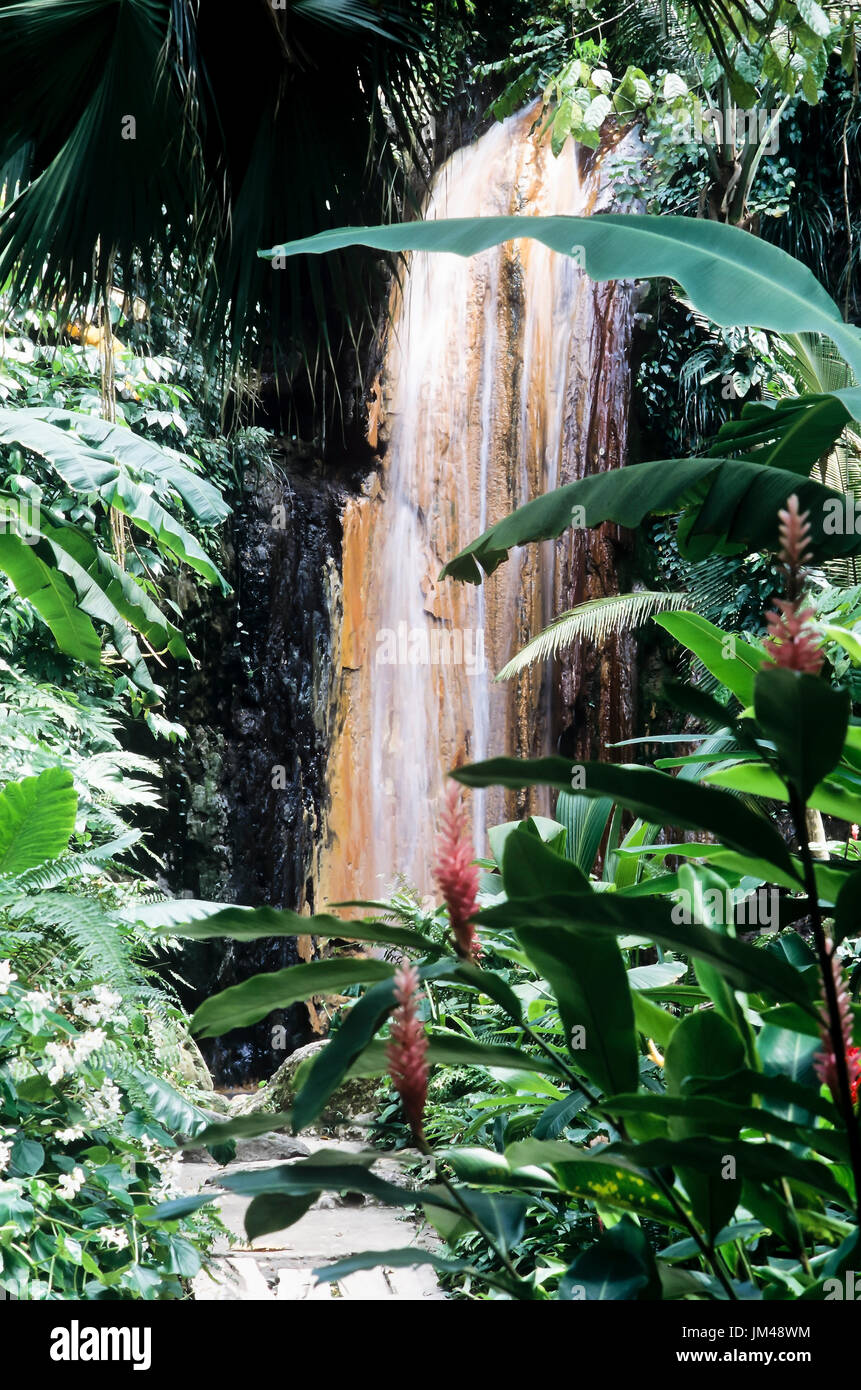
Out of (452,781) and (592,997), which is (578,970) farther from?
(452,781)

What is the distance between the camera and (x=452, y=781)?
46.5 inches

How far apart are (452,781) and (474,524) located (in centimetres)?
617

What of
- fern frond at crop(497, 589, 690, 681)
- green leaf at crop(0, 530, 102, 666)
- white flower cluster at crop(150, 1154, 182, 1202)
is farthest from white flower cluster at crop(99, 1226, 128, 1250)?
fern frond at crop(497, 589, 690, 681)

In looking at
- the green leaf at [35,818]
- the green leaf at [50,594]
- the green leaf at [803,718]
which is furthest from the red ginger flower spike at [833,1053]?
the green leaf at [50,594]

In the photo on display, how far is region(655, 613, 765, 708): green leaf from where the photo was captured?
3.71ft

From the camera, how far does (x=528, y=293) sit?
717cm

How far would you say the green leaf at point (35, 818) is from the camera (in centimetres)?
192

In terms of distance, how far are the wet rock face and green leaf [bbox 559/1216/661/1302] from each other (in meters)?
6.30

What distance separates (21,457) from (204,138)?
2.17 metres

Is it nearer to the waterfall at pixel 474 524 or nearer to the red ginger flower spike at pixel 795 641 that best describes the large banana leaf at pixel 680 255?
the red ginger flower spike at pixel 795 641

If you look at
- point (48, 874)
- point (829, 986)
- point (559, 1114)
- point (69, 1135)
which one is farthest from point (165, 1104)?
point (829, 986)

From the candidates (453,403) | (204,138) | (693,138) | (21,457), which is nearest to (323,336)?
(204,138)

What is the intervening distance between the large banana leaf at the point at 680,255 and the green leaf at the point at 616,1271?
83 centimetres
